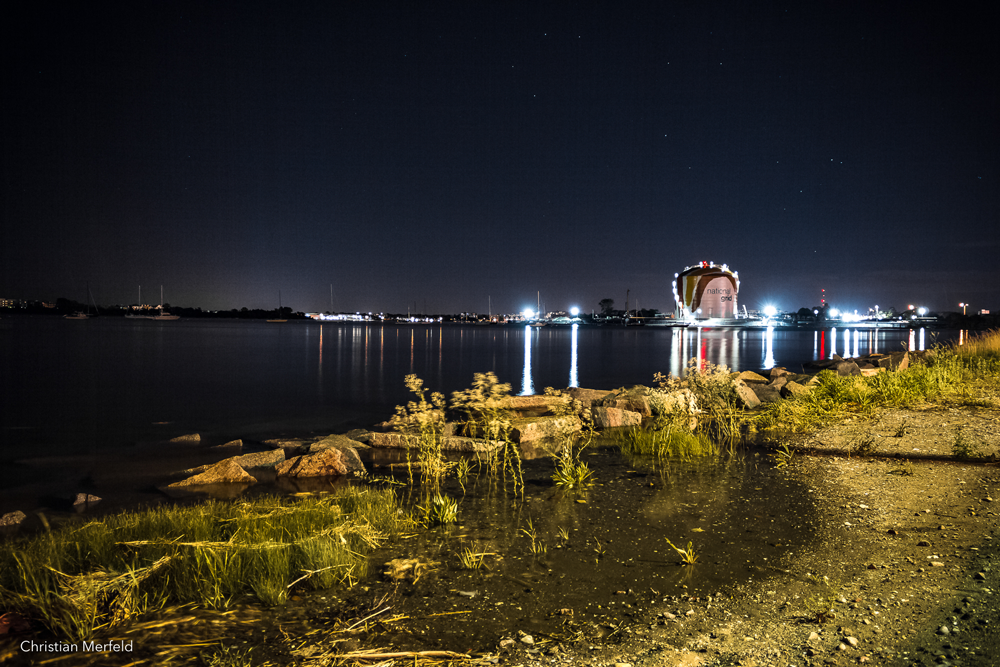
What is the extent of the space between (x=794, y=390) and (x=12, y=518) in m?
14.7

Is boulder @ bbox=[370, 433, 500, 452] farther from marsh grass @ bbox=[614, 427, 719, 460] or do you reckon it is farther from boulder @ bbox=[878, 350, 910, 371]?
boulder @ bbox=[878, 350, 910, 371]

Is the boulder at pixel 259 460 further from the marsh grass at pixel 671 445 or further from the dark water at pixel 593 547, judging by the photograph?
the marsh grass at pixel 671 445

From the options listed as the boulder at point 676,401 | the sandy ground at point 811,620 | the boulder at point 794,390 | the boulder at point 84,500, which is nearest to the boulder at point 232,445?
the boulder at point 84,500

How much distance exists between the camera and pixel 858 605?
3926 mm

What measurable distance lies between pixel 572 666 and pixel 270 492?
635 cm

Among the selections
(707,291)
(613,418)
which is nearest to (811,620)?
(613,418)

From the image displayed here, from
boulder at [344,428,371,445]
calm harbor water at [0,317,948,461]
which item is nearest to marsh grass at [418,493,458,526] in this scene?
boulder at [344,428,371,445]

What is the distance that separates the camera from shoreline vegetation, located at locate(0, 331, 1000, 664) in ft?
13.5

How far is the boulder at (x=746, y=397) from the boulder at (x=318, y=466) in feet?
29.5

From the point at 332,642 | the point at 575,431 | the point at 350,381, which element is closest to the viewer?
the point at 332,642

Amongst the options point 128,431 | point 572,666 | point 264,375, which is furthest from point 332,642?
point 264,375

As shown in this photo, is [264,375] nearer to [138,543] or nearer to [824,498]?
[138,543]

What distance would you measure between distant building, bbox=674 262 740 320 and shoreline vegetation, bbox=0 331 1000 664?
17511cm

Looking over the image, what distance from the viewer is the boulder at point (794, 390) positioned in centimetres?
1263
